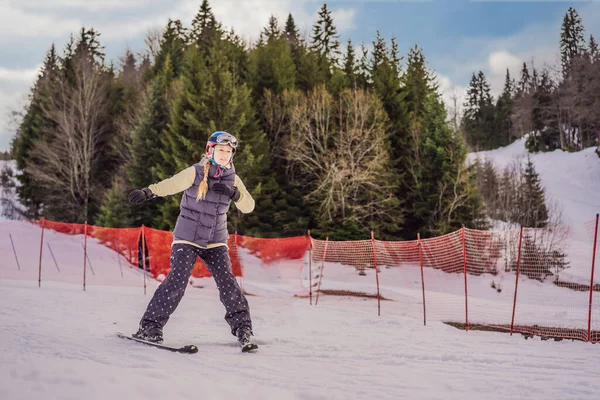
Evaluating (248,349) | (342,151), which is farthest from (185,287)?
(342,151)

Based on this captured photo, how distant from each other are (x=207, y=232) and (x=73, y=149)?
27727mm

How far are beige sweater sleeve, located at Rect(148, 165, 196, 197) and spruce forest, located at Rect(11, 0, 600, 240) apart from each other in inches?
590

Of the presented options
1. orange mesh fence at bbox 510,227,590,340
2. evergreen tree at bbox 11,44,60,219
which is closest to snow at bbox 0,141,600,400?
orange mesh fence at bbox 510,227,590,340

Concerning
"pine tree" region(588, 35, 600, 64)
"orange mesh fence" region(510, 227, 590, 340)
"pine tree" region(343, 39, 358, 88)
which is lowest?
"orange mesh fence" region(510, 227, 590, 340)

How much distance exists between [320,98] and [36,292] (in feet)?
66.0

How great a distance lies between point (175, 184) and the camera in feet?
13.7

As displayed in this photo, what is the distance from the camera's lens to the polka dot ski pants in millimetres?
4082

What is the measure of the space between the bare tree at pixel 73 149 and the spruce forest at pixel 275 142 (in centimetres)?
13

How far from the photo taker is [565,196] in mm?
36906

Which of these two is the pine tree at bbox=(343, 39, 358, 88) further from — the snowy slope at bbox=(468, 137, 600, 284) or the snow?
the snow

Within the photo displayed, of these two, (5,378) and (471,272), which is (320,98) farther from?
(5,378)

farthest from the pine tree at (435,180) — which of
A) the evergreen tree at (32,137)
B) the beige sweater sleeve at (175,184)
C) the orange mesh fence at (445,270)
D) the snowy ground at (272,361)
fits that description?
the evergreen tree at (32,137)

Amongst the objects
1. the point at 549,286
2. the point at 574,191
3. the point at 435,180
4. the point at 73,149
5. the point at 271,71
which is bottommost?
the point at 549,286

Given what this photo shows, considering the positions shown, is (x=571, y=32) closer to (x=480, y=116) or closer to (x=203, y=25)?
(x=480, y=116)
